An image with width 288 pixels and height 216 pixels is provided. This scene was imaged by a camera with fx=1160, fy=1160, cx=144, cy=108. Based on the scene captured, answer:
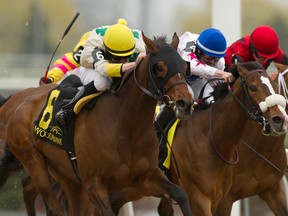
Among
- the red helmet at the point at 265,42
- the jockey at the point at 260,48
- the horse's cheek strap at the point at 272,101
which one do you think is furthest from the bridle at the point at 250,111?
the red helmet at the point at 265,42

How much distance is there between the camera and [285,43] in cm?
1488

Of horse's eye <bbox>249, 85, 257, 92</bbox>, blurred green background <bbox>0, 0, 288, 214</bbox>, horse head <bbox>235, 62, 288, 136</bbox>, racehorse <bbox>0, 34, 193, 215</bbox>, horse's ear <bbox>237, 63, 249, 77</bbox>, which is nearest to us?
racehorse <bbox>0, 34, 193, 215</bbox>

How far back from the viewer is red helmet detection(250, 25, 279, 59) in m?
9.81

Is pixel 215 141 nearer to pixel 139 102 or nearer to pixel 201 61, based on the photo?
pixel 201 61

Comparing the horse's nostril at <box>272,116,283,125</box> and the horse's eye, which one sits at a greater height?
the horse's eye

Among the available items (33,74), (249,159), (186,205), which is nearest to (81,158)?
(186,205)

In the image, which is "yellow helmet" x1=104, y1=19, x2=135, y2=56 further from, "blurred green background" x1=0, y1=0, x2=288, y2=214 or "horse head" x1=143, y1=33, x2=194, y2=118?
"blurred green background" x1=0, y1=0, x2=288, y2=214

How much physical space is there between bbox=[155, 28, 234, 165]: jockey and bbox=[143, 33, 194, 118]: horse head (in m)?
0.95

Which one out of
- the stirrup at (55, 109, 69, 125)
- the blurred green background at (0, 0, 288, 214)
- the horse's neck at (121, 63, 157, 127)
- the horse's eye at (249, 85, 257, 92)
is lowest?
the blurred green background at (0, 0, 288, 214)

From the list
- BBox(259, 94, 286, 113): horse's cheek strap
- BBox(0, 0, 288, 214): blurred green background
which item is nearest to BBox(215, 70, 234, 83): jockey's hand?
BBox(259, 94, 286, 113): horse's cheek strap

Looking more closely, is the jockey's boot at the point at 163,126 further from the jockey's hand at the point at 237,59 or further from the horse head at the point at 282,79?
the horse head at the point at 282,79

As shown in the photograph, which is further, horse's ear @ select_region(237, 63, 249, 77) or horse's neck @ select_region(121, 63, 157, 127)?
horse's ear @ select_region(237, 63, 249, 77)

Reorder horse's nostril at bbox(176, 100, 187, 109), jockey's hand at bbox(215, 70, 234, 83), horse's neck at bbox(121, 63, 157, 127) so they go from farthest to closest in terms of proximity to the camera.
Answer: jockey's hand at bbox(215, 70, 234, 83) → horse's neck at bbox(121, 63, 157, 127) → horse's nostril at bbox(176, 100, 187, 109)

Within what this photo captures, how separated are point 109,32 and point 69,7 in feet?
19.9
